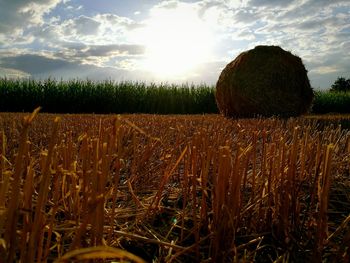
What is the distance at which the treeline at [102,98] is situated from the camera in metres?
21.8

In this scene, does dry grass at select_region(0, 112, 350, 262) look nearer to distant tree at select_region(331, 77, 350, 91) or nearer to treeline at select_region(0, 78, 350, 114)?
treeline at select_region(0, 78, 350, 114)

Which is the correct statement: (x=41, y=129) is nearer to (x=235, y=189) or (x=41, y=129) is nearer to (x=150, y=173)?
(x=150, y=173)

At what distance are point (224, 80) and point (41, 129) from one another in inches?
285

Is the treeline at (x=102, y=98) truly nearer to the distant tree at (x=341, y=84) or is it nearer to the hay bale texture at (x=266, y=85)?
the hay bale texture at (x=266, y=85)

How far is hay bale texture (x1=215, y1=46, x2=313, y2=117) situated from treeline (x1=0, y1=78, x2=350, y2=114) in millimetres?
9750

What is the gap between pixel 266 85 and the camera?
11.6 meters

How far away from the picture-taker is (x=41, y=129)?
5.96 metres

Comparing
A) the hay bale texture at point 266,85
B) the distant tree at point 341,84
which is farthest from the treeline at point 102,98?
the distant tree at point 341,84

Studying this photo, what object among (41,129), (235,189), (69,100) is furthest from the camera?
(69,100)

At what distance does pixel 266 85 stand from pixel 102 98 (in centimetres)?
1196

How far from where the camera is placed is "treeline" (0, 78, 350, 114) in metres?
21.8

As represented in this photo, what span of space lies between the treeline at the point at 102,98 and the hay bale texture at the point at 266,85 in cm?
975

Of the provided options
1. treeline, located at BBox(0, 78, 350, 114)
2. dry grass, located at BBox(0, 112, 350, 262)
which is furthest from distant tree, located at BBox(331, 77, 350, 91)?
dry grass, located at BBox(0, 112, 350, 262)

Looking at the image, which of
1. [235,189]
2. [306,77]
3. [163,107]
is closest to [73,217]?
[235,189]
